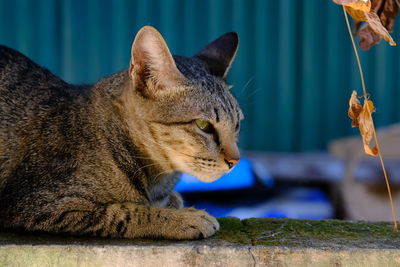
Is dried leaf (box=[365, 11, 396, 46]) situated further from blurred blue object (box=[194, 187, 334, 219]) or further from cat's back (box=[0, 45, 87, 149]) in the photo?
blurred blue object (box=[194, 187, 334, 219])

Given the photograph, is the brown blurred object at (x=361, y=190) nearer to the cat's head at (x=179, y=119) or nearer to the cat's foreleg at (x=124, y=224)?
the cat's head at (x=179, y=119)

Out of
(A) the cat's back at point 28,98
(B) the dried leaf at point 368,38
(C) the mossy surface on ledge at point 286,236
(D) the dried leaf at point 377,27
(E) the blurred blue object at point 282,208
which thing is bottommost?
(E) the blurred blue object at point 282,208

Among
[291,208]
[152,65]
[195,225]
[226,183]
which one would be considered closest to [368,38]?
[152,65]

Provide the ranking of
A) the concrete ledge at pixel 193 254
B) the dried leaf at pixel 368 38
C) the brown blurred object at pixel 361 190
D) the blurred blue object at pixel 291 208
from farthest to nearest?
the blurred blue object at pixel 291 208
the brown blurred object at pixel 361 190
the dried leaf at pixel 368 38
the concrete ledge at pixel 193 254

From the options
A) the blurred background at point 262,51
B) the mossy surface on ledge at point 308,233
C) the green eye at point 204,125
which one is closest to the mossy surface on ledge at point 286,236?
the mossy surface on ledge at point 308,233

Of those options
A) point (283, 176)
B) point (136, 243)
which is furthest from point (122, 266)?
point (283, 176)

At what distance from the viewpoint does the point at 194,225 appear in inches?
99.4

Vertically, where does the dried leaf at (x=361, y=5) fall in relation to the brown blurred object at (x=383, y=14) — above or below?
above

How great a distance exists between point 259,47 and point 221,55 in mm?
3214

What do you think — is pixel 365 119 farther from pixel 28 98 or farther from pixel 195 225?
pixel 28 98

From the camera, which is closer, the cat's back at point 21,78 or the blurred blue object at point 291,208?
the cat's back at point 21,78

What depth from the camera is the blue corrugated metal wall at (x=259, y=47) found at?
6.40 m

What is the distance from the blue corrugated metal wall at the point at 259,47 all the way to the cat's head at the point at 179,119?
3.57m

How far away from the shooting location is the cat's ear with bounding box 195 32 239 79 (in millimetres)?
3191
